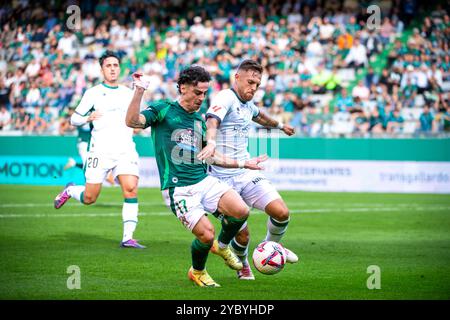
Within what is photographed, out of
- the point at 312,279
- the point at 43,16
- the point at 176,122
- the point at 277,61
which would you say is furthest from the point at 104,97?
the point at 43,16

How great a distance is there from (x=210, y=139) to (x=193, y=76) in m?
0.67

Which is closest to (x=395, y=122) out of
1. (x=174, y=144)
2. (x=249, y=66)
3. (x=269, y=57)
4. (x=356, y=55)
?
(x=356, y=55)

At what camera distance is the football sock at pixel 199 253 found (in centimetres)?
881

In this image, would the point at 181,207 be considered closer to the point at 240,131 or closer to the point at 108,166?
the point at 240,131

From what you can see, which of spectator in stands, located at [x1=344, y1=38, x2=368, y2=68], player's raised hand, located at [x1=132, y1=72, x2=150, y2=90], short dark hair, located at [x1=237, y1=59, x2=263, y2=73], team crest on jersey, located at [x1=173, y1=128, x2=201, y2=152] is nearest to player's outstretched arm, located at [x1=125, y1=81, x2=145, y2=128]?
player's raised hand, located at [x1=132, y1=72, x2=150, y2=90]

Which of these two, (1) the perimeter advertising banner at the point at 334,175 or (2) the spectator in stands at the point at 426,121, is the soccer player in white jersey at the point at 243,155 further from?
(2) the spectator in stands at the point at 426,121

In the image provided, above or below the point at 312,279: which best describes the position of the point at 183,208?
above

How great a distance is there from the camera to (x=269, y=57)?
27.8 metres

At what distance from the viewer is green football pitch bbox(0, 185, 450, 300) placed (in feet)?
28.1

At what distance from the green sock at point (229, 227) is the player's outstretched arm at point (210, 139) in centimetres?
93

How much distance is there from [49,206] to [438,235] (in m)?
8.35

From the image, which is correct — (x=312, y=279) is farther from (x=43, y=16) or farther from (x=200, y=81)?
→ (x=43, y=16)

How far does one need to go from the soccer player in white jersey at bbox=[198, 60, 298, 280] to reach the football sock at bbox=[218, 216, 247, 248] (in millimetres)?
282

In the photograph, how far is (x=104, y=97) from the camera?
12.8m
